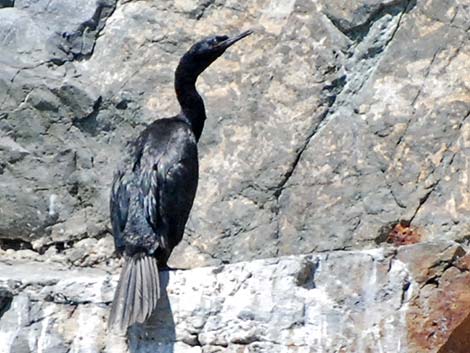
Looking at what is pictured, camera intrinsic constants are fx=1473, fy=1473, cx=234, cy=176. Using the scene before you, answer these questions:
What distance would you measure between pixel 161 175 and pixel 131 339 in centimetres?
94

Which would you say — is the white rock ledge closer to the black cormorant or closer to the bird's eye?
the black cormorant

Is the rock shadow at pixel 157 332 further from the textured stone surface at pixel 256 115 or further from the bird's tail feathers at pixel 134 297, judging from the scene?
the textured stone surface at pixel 256 115

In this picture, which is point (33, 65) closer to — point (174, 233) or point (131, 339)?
point (174, 233)

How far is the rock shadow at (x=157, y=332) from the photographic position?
18.0 feet

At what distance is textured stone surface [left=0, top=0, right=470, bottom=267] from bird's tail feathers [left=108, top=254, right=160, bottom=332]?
104 cm

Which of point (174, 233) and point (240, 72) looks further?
point (240, 72)

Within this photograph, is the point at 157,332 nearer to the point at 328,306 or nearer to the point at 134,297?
the point at 134,297

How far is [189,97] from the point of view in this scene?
6637 mm

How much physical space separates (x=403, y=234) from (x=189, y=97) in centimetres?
114

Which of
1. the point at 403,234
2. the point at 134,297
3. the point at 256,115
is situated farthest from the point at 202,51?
the point at 134,297

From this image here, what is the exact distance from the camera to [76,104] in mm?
7070

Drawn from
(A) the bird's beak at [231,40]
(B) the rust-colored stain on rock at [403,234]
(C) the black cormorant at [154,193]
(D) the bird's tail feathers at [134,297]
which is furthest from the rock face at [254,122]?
(D) the bird's tail feathers at [134,297]

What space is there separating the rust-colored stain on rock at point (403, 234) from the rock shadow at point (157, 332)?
140cm

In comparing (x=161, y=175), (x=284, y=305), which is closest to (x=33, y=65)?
(x=161, y=175)
